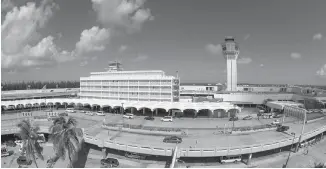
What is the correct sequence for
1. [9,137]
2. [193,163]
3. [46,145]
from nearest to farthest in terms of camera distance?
[193,163] → [46,145] → [9,137]

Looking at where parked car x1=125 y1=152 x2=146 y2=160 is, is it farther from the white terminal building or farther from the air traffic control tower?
the air traffic control tower

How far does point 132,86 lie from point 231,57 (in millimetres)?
55584

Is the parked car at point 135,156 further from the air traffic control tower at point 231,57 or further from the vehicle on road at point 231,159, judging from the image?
the air traffic control tower at point 231,57

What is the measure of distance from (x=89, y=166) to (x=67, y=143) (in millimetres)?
7998

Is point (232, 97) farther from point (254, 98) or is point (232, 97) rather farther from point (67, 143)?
point (67, 143)

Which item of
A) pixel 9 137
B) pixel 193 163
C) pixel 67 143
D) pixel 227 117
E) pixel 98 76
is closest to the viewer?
pixel 67 143

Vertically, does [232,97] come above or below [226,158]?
above

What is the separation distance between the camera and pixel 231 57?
331 feet

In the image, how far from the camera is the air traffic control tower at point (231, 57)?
A: 9925cm

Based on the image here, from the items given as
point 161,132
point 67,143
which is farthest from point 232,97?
point 67,143

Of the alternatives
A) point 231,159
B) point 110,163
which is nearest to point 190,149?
point 231,159

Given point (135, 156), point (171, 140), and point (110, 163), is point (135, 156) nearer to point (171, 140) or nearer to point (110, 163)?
point (110, 163)

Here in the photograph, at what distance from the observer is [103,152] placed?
3253 centimetres

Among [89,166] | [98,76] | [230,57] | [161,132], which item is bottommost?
[89,166]
